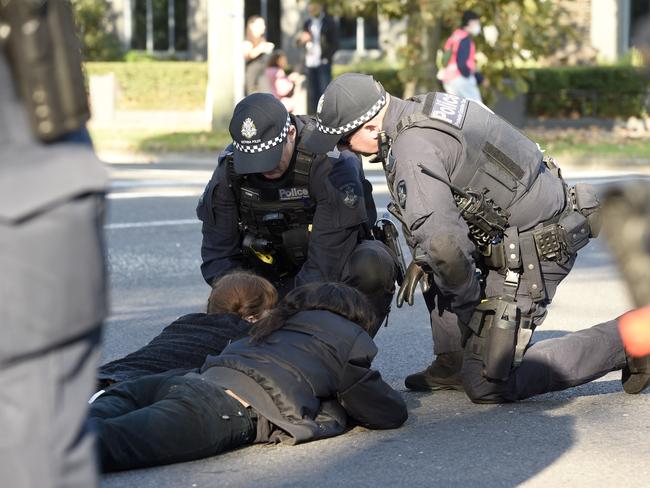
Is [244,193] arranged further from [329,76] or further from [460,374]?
[329,76]

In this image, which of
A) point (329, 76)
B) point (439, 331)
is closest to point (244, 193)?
point (439, 331)

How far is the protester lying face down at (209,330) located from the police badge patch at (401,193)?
2.23 feet

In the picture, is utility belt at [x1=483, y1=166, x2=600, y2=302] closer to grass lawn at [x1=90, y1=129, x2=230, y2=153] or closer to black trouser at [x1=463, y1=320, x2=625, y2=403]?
black trouser at [x1=463, y1=320, x2=625, y2=403]

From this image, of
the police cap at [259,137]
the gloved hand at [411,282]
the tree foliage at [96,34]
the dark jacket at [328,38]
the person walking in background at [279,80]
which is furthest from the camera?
the tree foliage at [96,34]

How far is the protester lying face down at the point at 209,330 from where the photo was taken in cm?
504

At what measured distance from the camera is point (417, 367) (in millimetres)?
6176

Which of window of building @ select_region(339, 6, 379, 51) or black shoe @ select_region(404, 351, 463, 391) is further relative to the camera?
window of building @ select_region(339, 6, 379, 51)

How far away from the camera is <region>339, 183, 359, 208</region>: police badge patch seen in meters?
5.82

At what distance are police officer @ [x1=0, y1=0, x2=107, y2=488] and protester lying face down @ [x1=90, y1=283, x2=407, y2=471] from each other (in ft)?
6.24

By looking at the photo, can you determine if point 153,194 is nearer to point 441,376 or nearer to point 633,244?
point 441,376

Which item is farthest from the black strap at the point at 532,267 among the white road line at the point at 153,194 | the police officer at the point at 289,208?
the white road line at the point at 153,194

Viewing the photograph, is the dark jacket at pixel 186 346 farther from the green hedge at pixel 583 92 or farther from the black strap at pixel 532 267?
the green hedge at pixel 583 92

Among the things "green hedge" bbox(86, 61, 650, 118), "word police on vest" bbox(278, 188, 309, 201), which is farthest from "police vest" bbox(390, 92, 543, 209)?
"green hedge" bbox(86, 61, 650, 118)

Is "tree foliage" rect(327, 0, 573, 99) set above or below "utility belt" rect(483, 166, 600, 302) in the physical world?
below
